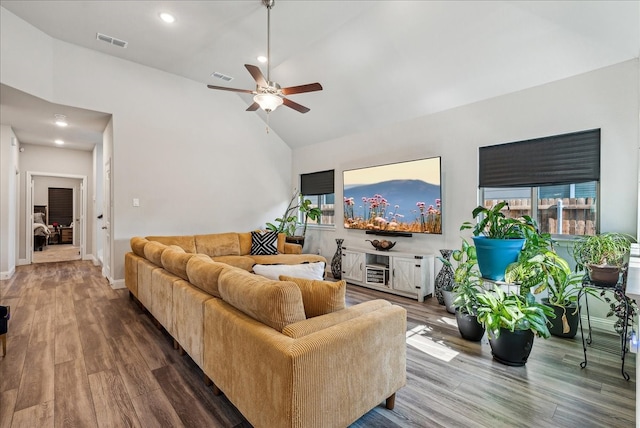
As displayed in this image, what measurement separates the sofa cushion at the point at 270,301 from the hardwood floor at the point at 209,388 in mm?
711

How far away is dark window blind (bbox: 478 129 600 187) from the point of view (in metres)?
3.01

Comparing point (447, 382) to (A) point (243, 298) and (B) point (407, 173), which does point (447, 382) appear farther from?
(B) point (407, 173)

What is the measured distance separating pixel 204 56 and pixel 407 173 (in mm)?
3421

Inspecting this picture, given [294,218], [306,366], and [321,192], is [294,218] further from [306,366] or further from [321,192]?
[306,366]

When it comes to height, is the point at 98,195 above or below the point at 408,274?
above

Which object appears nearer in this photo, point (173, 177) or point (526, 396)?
point (526, 396)

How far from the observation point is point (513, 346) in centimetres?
229

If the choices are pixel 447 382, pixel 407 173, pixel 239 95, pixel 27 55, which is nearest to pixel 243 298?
pixel 447 382

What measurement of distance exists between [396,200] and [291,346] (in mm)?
3668

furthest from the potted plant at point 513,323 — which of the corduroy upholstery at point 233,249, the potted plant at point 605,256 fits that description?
the corduroy upholstery at point 233,249

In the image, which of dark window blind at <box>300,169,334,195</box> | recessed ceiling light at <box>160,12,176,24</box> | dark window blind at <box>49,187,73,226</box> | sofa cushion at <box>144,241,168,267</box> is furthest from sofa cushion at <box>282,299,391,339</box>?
dark window blind at <box>49,187,73,226</box>

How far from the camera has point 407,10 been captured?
309 centimetres

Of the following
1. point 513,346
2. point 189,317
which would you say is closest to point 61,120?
point 189,317

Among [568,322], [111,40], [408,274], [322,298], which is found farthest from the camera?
[408,274]
